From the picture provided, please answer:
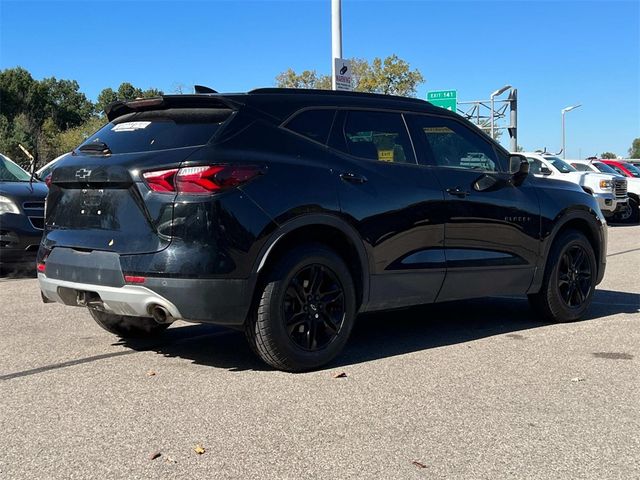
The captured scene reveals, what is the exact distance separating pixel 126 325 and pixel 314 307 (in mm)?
1814

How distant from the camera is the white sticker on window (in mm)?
4844

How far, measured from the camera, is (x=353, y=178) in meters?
4.93

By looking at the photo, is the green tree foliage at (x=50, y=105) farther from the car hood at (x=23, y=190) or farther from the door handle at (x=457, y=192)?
the door handle at (x=457, y=192)

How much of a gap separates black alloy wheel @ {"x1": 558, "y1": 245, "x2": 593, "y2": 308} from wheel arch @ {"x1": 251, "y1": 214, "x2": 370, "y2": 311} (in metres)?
2.48

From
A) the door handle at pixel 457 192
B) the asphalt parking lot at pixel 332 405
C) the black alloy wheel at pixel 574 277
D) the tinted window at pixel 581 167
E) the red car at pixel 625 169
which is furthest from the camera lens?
the red car at pixel 625 169

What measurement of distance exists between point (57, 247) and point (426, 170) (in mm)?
2821

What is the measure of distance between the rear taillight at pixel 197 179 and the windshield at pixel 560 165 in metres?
17.6

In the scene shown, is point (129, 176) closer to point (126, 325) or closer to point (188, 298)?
point (188, 298)

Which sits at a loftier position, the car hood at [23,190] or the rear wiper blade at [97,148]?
the rear wiper blade at [97,148]

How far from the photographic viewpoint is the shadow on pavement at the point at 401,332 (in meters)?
5.31

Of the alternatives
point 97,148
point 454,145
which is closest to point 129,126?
point 97,148

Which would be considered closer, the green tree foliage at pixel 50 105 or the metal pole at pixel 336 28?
the metal pole at pixel 336 28

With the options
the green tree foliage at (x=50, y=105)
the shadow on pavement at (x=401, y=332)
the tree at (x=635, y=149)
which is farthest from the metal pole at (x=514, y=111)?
the tree at (x=635, y=149)

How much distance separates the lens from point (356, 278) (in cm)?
500
